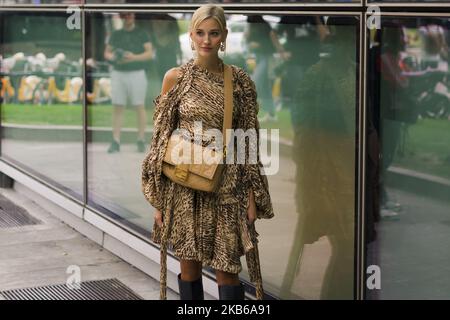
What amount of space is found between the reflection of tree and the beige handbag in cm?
73

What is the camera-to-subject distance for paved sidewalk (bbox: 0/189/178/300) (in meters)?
6.56

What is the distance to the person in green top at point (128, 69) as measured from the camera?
723 cm

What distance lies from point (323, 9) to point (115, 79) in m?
3.27

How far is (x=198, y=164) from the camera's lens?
14.3 feet

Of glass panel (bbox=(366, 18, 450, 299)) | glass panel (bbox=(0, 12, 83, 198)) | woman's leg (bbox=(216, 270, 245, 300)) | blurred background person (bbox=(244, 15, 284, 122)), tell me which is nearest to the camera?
glass panel (bbox=(366, 18, 450, 299))

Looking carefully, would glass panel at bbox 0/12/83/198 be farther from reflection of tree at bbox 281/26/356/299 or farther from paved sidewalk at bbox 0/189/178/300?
reflection of tree at bbox 281/26/356/299

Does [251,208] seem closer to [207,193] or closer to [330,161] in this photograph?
[207,193]

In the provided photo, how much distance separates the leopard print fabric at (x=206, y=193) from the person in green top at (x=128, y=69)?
269cm

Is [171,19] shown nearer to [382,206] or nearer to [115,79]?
[115,79]

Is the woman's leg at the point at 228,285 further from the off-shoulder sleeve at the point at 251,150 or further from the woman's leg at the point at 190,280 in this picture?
the off-shoulder sleeve at the point at 251,150

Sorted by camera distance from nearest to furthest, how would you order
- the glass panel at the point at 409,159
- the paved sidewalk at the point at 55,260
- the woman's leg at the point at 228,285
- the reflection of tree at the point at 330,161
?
1. the glass panel at the point at 409,159
2. the woman's leg at the point at 228,285
3. the reflection of tree at the point at 330,161
4. the paved sidewalk at the point at 55,260

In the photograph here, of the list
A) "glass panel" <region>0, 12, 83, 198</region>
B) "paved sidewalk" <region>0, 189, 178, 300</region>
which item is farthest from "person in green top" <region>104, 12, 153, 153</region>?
"paved sidewalk" <region>0, 189, 178, 300</region>

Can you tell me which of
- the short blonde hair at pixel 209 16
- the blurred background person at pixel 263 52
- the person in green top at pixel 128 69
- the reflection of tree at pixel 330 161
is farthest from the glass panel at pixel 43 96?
the short blonde hair at pixel 209 16

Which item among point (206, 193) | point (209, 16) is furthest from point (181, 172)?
point (209, 16)
